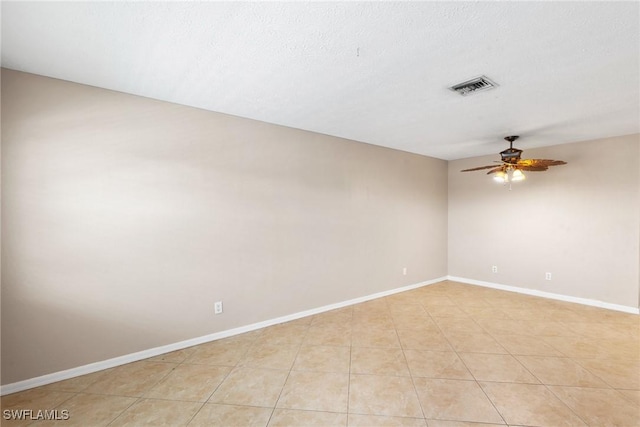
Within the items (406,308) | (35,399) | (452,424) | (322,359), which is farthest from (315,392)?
(406,308)

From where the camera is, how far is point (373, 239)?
438 centimetres

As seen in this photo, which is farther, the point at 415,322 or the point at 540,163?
the point at 415,322

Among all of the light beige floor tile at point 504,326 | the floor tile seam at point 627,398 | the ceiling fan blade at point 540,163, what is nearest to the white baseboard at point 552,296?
the light beige floor tile at point 504,326

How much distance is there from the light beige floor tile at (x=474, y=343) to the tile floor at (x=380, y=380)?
2 cm

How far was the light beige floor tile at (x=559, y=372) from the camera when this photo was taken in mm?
2176

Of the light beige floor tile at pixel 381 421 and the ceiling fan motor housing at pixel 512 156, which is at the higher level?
the ceiling fan motor housing at pixel 512 156

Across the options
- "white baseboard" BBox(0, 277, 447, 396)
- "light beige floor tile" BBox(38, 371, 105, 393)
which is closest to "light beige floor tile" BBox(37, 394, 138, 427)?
"light beige floor tile" BBox(38, 371, 105, 393)

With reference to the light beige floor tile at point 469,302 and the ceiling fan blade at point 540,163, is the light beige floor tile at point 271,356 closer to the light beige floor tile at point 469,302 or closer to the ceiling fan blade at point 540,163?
the light beige floor tile at point 469,302

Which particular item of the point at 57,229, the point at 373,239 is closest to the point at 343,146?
the point at 373,239

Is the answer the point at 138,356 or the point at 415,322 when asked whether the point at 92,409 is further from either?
the point at 415,322

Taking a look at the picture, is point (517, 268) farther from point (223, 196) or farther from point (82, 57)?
point (82, 57)

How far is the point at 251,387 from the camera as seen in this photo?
216 centimetres

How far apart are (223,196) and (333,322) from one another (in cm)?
210

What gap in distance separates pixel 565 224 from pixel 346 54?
4.63m
